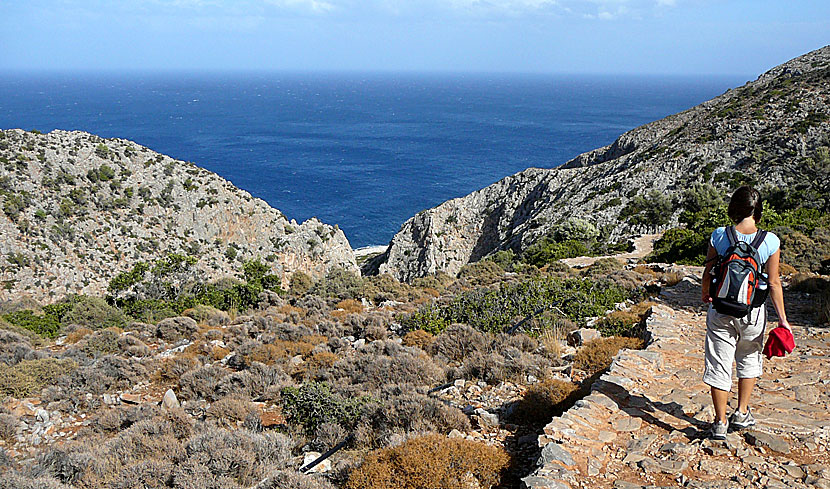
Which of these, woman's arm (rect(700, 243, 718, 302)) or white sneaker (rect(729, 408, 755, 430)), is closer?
white sneaker (rect(729, 408, 755, 430))

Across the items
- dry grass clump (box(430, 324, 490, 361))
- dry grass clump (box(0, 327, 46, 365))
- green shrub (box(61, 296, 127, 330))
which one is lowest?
green shrub (box(61, 296, 127, 330))

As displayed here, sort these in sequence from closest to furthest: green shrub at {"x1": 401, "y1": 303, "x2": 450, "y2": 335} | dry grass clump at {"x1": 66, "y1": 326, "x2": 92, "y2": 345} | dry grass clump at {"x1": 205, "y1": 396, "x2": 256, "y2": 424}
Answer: dry grass clump at {"x1": 205, "y1": 396, "x2": 256, "y2": 424}
green shrub at {"x1": 401, "y1": 303, "x2": 450, "y2": 335}
dry grass clump at {"x1": 66, "y1": 326, "x2": 92, "y2": 345}

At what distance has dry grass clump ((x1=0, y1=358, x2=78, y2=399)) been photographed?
901cm

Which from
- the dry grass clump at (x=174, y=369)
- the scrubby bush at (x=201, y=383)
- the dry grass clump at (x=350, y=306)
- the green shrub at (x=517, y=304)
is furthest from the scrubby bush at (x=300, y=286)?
the scrubby bush at (x=201, y=383)

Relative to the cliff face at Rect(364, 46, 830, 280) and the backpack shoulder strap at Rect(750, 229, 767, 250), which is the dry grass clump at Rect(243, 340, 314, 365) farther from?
the cliff face at Rect(364, 46, 830, 280)

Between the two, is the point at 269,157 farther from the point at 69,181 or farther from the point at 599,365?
the point at 599,365

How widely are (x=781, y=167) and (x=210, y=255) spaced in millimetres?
37853

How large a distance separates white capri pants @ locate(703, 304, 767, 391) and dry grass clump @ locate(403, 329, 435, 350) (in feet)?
18.7

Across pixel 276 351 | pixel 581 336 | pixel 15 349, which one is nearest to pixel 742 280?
pixel 581 336

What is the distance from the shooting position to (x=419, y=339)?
1025 centimetres

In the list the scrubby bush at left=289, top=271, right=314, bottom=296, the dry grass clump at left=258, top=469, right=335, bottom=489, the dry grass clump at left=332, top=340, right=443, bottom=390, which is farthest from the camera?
the scrubby bush at left=289, top=271, right=314, bottom=296

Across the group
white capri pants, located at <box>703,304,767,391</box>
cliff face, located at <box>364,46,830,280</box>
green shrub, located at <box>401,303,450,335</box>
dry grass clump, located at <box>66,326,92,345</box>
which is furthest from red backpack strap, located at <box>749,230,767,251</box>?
cliff face, located at <box>364,46,830,280</box>

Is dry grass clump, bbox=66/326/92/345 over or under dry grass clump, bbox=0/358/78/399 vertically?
under

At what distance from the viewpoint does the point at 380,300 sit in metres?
16.7
